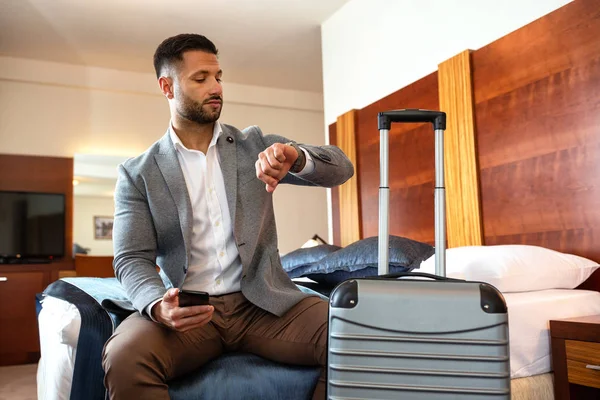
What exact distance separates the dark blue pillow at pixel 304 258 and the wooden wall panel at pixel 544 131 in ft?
2.48

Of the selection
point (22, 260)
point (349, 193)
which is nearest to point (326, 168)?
point (349, 193)

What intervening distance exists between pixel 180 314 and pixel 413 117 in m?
0.69

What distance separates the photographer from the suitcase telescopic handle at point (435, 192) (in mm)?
1389

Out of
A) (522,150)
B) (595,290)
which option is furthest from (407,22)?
(595,290)

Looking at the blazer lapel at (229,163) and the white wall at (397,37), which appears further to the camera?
the white wall at (397,37)

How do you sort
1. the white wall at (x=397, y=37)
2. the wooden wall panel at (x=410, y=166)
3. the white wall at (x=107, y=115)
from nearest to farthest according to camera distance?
the white wall at (x=397, y=37)
the wooden wall panel at (x=410, y=166)
the white wall at (x=107, y=115)

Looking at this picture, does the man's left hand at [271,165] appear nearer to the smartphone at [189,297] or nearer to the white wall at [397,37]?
the smartphone at [189,297]

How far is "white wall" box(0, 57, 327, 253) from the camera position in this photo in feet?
17.3

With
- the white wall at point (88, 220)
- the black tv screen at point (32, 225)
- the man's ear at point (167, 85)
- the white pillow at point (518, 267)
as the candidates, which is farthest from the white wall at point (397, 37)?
the black tv screen at point (32, 225)

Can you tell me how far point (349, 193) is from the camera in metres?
3.98

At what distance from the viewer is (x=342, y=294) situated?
1.18 meters

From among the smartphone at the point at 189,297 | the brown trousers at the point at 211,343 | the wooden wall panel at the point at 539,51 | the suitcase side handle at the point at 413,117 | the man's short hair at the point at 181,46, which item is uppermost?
the wooden wall panel at the point at 539,51

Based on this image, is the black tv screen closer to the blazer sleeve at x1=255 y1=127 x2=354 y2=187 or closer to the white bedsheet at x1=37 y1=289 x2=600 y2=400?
the white bedsheet at x1=37 y1=289 x2=600 y2=400

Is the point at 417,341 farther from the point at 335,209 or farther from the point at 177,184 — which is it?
the point at 335,209
